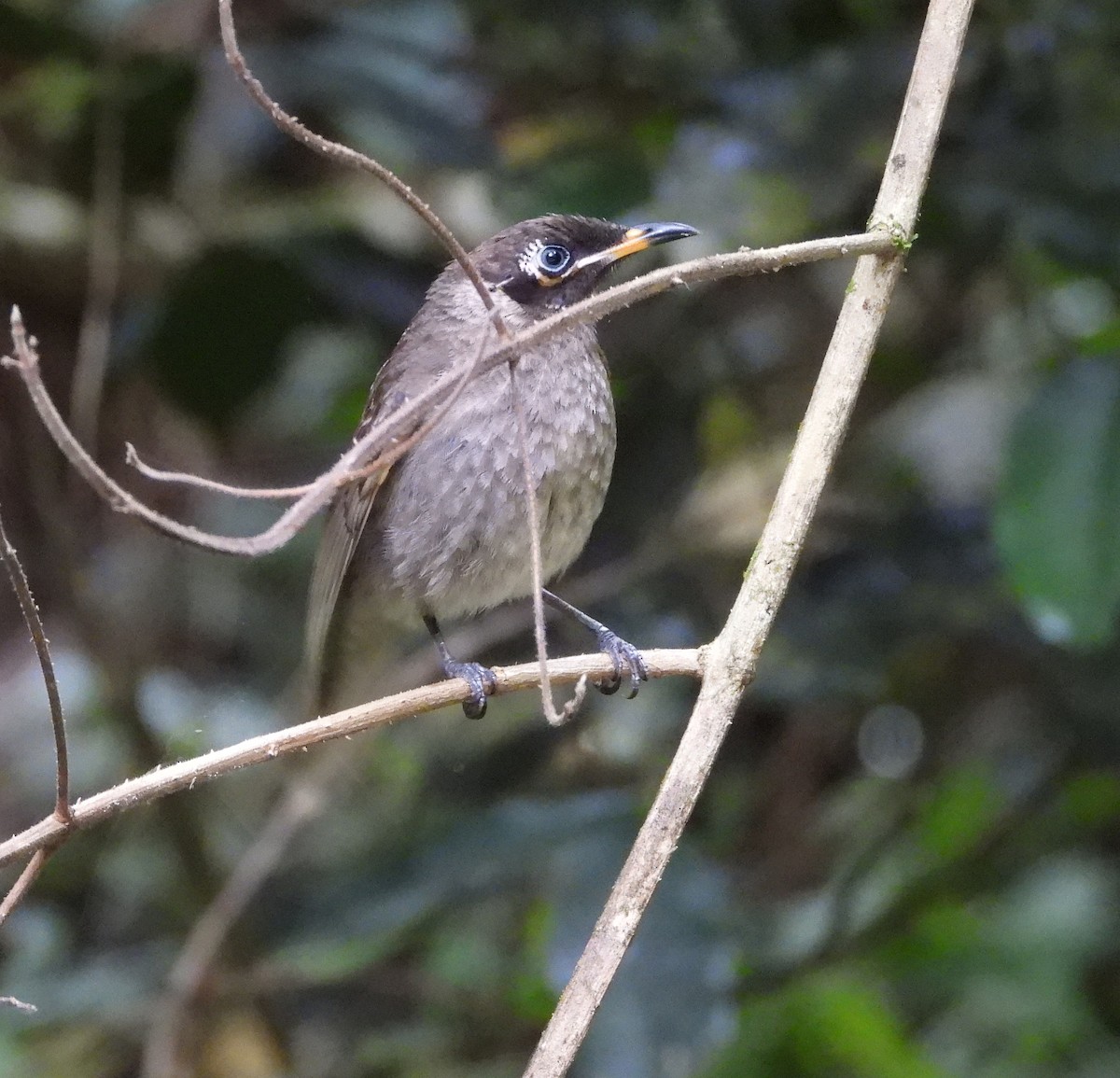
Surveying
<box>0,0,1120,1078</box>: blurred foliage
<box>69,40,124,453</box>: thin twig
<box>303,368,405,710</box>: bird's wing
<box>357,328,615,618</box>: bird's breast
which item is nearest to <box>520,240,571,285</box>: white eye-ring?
<box>357,328,615,618</box>: bird's breast

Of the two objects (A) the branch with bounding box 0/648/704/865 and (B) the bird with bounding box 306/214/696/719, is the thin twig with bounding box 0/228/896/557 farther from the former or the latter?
(B) the bird with bounding box 306/214/696/719

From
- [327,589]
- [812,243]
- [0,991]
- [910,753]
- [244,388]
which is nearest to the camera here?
[812,243]

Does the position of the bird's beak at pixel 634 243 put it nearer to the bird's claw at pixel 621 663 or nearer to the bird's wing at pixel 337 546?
the bird's wing at pixel 337 546

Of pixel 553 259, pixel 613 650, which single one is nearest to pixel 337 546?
pixel 613 650

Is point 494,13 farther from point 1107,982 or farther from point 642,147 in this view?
point 1107,982

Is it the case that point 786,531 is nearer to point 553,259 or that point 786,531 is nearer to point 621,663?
point 621,663

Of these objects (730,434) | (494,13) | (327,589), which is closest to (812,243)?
(327,589)
